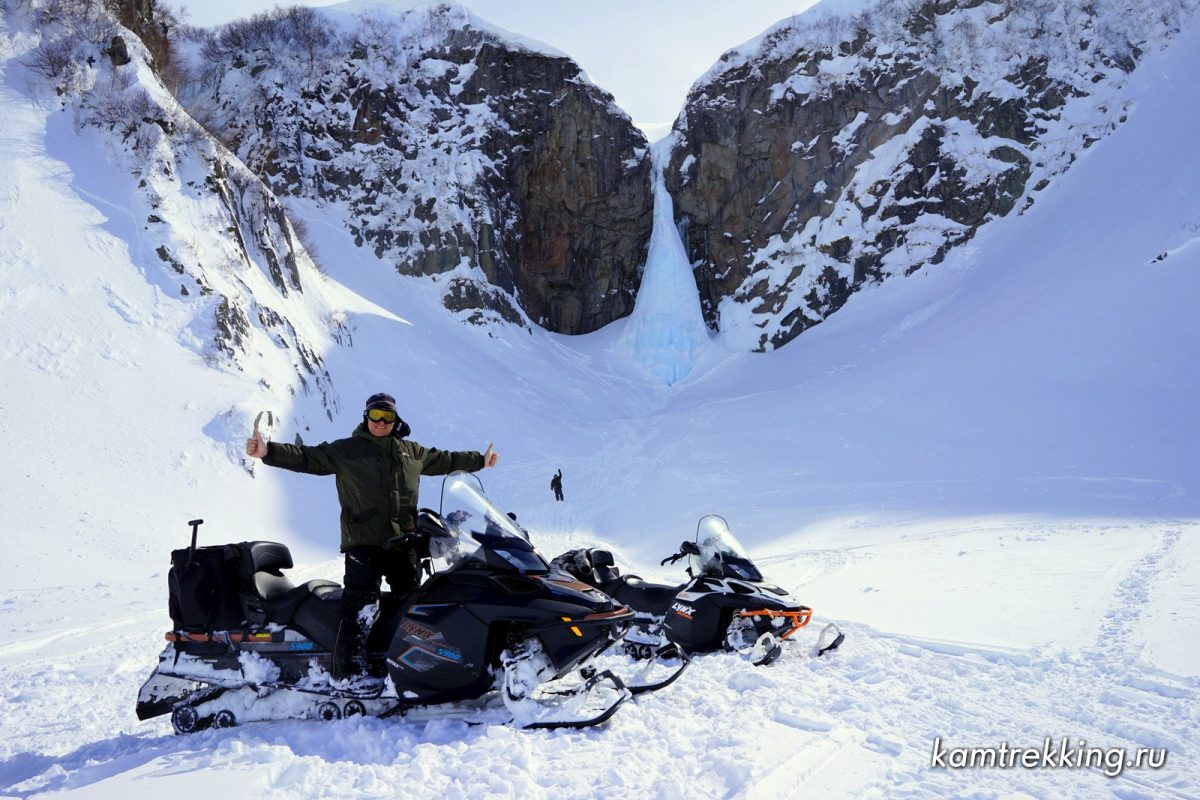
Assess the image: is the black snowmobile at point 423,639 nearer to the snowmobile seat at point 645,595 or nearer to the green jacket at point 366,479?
the green jacket at point 366,479

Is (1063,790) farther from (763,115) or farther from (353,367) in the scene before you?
(763,115)

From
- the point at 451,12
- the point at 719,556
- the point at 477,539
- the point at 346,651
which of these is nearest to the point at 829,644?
the point at 719,556

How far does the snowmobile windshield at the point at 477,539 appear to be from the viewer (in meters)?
3.92

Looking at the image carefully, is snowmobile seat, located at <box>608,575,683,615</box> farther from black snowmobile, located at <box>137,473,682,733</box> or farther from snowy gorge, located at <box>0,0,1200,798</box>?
black snowmobile, located at <box>137,473,682,733</box>

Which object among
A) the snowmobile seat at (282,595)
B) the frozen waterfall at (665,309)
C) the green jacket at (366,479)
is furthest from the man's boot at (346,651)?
→ the frozen waterfall at (665,309)

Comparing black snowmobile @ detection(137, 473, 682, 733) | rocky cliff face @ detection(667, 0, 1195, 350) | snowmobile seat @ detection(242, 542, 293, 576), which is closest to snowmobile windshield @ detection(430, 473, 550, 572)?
black snowmobile @ detection(137, 473, 682, 733)

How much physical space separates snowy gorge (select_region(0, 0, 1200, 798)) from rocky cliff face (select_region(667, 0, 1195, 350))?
0.90ft

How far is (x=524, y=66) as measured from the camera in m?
42.8

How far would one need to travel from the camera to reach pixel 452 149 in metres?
40.7

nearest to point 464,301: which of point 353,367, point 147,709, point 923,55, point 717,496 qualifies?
point 353,367

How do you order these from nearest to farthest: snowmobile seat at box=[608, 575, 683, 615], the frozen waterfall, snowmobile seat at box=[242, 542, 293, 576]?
snowmobile seat at box=[242, 542, 293, 576] < snowmobile seat at box=[608, 575, 683, 615] < the frozen waterfall

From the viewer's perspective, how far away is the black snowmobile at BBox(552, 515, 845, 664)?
5504 millimetres

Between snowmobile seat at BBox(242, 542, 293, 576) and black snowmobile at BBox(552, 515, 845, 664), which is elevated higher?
snowmobile seat at BBox(242, 542, 293, 576)

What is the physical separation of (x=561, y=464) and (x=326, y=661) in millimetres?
18189
